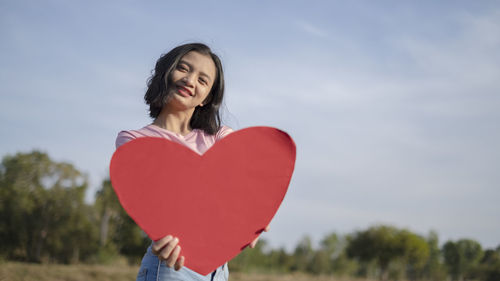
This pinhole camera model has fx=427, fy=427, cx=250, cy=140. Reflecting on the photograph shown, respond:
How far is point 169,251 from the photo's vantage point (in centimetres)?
182

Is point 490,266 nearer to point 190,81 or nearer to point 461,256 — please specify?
point 461,256

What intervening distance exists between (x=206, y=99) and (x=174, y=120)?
0.25 meters

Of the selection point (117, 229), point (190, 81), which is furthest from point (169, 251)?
point (117, 229)

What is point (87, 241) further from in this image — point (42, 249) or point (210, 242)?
point (210, 242)

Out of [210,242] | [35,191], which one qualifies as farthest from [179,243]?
[35,191]

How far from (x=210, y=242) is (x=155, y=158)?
0.47 metres

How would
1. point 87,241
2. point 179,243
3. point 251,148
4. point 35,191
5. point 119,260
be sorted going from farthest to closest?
point 119,260, point 87,241, point 35,191, point 251,148, point 179,243

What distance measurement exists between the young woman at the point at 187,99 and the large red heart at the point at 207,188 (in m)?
0.20

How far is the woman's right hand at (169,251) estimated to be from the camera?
181 cm

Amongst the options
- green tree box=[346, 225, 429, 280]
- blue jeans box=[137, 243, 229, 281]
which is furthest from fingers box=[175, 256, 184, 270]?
green tree box=[346, 225, 429, 280]

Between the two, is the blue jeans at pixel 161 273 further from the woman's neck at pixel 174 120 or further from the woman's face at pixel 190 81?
the woman's face at pixel 190 81

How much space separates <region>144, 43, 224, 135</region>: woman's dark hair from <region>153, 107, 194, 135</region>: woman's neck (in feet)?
0.18

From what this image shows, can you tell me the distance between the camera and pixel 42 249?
1705cm

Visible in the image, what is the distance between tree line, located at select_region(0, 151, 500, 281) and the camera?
54.3ft
